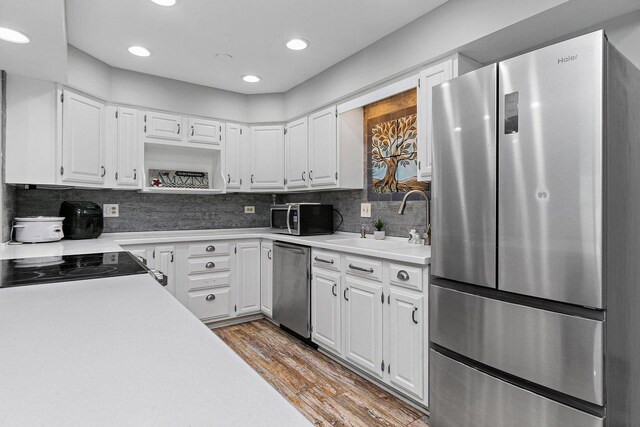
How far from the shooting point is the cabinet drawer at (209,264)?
3223mm

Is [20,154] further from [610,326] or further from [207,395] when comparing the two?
[610,326]

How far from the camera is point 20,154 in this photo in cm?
248

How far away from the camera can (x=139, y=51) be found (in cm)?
276

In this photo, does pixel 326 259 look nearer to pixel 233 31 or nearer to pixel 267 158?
pixel 267 158

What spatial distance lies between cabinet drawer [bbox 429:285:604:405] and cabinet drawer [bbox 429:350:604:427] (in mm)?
70

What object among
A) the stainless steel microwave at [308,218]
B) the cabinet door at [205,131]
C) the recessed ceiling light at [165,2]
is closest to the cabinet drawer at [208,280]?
the stainless steel microwave at [308,218]

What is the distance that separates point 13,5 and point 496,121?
2136 mm

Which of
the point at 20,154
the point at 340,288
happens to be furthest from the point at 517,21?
the point at 20,154

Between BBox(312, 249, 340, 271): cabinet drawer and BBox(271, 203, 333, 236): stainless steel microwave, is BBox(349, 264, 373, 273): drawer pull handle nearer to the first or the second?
BBox(312, 249, 340, 271): cabinet drawer

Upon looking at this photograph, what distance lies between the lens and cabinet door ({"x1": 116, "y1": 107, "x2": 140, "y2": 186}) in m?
3.11

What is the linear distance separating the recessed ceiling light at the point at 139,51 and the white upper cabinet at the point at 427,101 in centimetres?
213

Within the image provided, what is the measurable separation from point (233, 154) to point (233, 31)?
57.1 inches

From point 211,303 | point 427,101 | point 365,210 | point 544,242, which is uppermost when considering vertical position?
point 427,101

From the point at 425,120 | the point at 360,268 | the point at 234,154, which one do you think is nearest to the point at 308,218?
the point at 360,268
